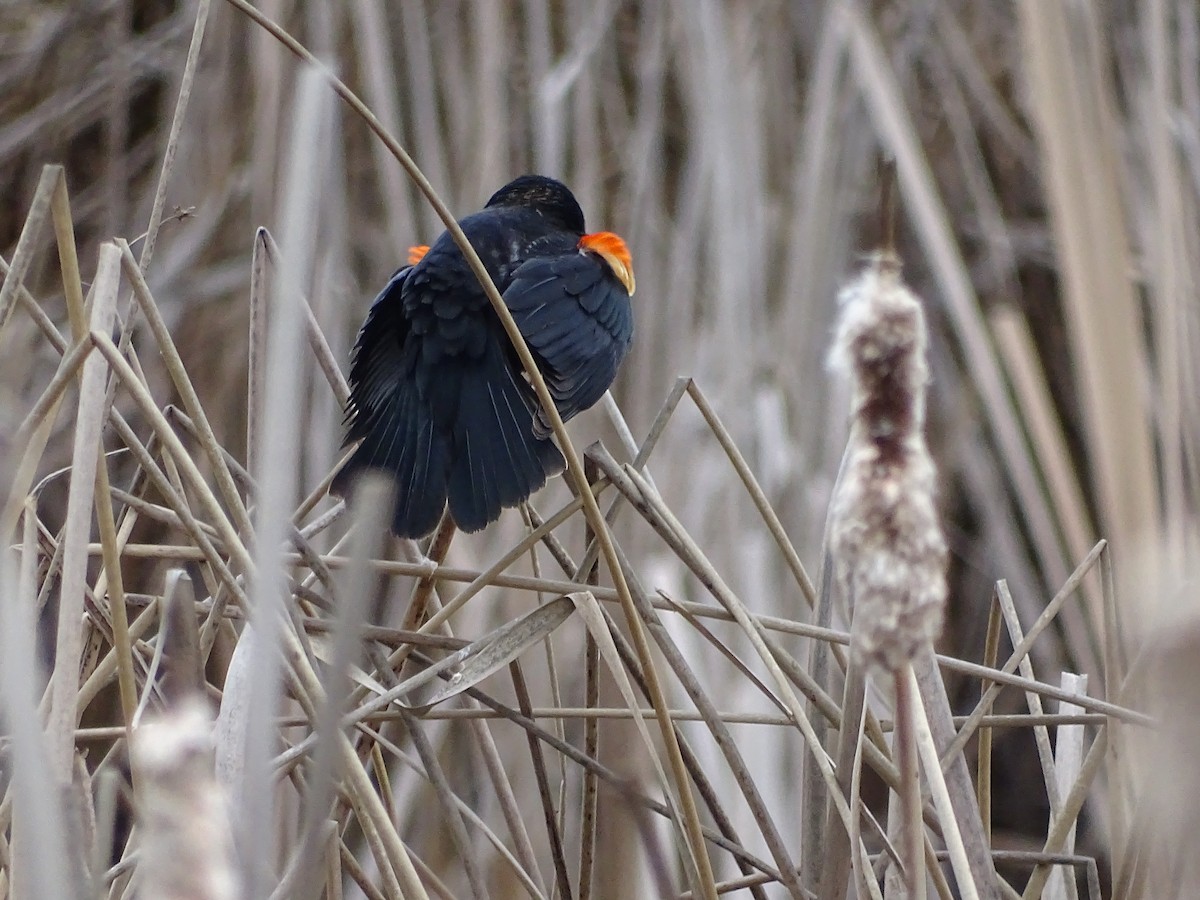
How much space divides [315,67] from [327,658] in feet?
1.76

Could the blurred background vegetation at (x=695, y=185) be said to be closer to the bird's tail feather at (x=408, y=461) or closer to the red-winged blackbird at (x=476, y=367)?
the red-winged blackbird at (x=476, y=367)

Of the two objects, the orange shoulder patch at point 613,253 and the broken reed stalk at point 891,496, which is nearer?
the broken reed stalk at point 891,496

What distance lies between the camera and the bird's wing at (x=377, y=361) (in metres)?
1.50

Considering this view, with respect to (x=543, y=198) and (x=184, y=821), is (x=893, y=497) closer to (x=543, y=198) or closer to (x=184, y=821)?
(x=184, y=821)

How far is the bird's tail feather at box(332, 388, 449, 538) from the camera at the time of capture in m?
1.34

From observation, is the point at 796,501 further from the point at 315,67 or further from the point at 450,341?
the point at 315,67

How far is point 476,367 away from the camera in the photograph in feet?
5.11

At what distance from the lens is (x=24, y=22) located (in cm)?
267

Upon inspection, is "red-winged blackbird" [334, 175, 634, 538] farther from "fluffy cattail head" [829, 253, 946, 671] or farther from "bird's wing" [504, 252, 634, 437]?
"fluffy cattail head" [829, 253, 946, 671]

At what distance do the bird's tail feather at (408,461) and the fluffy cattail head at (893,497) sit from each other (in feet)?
2.76

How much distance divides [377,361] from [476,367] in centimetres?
14

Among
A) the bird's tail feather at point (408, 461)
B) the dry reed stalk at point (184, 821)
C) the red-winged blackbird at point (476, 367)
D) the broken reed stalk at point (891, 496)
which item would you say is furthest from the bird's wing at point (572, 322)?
the dry reed stalk at point (184, 821)

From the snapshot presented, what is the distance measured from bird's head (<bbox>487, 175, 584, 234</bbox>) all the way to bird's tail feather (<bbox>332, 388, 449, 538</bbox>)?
0.61m

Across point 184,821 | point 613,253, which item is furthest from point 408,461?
point 184,821
